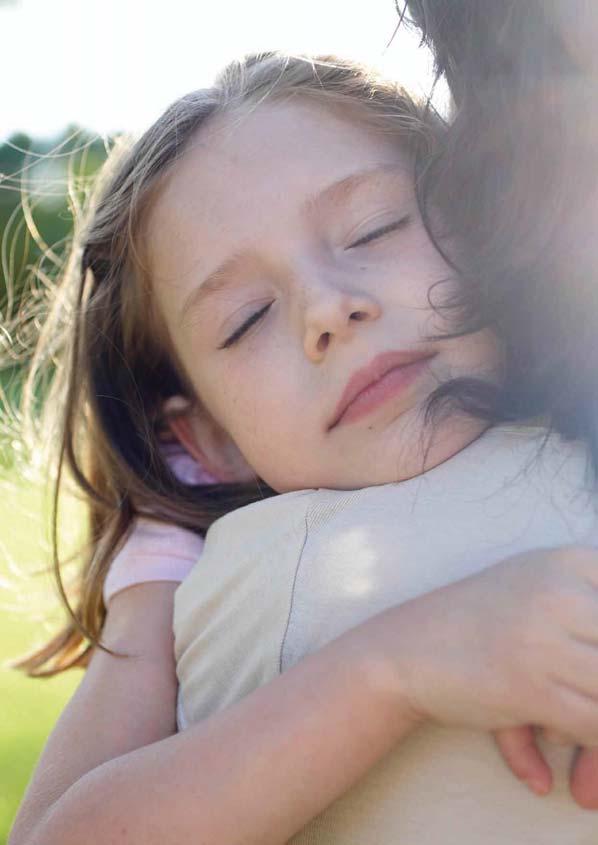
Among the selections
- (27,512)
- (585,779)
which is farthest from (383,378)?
(27,512)

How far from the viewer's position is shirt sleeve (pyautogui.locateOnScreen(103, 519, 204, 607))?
2.27 metres

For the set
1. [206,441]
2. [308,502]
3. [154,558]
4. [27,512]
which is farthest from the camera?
[27,512]

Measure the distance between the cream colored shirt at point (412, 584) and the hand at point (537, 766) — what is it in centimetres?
2

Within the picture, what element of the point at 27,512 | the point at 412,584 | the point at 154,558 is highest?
the point at 412,584

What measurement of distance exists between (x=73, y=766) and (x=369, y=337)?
2.99ft

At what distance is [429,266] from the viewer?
6.52ft

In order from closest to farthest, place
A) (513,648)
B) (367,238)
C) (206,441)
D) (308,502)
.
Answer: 1. (513,648)
2. (308,502)
3. (367,238)
4. (206,441)

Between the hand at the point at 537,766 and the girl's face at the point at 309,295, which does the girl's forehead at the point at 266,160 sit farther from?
the hand at the point at 537,766

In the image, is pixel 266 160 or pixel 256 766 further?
pixel 266 160

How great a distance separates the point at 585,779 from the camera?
1457mm

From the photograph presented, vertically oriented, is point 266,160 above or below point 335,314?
above

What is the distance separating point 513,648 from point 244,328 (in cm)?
98

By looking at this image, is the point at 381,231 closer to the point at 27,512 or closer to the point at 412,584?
the point at 412,584

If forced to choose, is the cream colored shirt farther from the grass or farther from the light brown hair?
the grass
